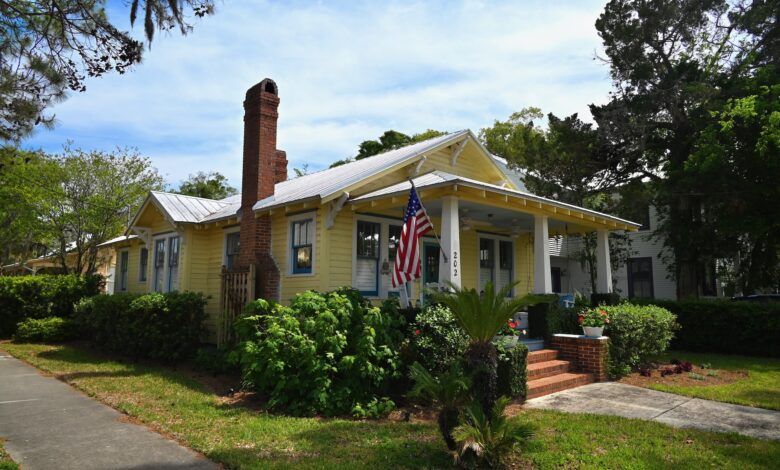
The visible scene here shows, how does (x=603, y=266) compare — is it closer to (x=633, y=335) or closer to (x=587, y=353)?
(x=633, y=335)

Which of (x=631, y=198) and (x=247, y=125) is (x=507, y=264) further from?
(x=247, y=125)

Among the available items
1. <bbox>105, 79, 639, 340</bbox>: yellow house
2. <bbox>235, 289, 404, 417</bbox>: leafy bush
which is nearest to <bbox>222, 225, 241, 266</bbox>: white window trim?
<bbox>105, 79, 639, 340</bbox>: yellow house

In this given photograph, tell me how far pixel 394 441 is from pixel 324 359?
207 cm

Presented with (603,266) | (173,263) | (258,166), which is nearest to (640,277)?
(603,266)

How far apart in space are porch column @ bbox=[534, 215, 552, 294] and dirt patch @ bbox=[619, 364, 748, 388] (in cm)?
239

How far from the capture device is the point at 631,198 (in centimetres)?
1927

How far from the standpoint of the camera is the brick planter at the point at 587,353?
390 inches

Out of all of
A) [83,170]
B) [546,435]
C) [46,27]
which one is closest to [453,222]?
[546,435]

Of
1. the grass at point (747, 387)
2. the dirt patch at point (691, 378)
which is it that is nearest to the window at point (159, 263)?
the dirt patch at point (691, 378)

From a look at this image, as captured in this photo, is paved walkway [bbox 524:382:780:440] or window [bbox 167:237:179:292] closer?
paved walkway [bbox 524:382:780:440]

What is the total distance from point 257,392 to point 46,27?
6581mm

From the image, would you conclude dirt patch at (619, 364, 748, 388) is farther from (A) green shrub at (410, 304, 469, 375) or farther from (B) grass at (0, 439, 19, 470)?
(B) grass at (0, 439, 19, 470)

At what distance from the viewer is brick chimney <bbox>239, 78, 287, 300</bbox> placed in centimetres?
1220

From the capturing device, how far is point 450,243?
962 centimetres
